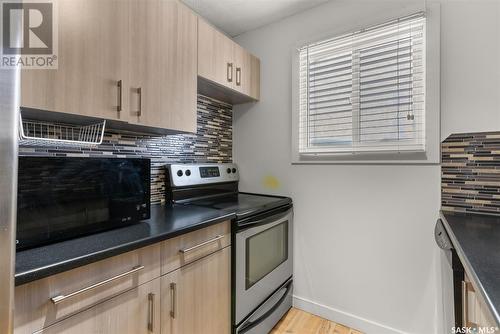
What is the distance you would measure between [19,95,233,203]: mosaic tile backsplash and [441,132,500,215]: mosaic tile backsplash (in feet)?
5.21

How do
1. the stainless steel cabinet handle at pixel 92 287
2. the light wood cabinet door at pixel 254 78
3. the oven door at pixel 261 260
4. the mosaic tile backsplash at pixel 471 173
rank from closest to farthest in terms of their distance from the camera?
the stainless steel cabinet handle at pixel 92 287 → the mosaic tile backsplash at pixel 471 173 → the oven door at pixel 261 260 → the light wood cabinet door at pixel 254 78

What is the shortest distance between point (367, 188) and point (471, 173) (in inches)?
20.9

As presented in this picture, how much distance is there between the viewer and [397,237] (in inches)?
61.1

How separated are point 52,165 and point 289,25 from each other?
1880 mm

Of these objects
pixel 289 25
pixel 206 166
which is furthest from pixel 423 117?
pixel 206 166

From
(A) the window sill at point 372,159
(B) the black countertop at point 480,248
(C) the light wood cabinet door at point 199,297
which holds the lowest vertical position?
(C) the light wood cabinet door at point 199,297

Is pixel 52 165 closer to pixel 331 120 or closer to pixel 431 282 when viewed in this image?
pixel 331 120

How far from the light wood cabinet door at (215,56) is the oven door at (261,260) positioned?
1.00 meters

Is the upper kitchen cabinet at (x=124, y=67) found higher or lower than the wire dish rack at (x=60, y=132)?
higher

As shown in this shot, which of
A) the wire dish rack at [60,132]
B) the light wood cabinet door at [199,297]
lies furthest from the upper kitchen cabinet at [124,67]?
the light wood cabinet door at [199,297]

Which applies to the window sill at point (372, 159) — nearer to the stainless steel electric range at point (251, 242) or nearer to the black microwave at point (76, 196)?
the stainless steel electric range at point (251, 242)

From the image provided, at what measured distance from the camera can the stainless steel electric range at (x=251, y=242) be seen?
1.40 metres

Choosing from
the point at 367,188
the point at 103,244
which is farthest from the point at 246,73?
the point at 103,244

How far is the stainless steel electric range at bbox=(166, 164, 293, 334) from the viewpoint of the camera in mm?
1401
